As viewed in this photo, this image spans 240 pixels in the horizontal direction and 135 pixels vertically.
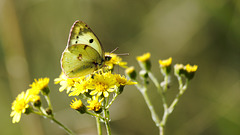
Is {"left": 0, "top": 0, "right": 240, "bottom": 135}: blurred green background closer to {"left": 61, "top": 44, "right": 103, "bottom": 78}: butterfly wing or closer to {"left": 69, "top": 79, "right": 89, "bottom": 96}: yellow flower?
{"left": 61, "top": 44, "right": 103, "bottom": 78}: butterfly wing

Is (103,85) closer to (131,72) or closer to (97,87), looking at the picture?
(97,87)

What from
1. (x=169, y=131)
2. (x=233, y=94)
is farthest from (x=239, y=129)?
(x=169, y=131)

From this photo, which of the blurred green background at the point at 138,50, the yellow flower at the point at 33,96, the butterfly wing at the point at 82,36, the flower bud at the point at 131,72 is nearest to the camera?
the butterfly wing at the point at 82,36

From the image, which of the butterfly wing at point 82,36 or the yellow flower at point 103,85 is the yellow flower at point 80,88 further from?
the butterfly wing at point 82,36

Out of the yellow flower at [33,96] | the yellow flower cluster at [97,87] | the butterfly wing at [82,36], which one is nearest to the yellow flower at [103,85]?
the yellow flower cluster at [97,87]

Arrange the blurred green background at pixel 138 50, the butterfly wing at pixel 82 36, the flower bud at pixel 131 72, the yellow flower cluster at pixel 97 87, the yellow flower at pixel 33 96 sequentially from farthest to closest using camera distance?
the blurred green background at pixel 138 50, the flower bud at pixel 131 72, the yellow flower at pixel 33 96, the butterfly wing at pixel 82 36, the yellow flower cluster at pixel 97 87

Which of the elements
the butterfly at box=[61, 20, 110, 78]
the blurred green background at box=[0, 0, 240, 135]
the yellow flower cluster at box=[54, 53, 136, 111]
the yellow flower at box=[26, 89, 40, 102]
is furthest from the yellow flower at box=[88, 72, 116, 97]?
the blurred green background at box=[0, 0, 240, 135]

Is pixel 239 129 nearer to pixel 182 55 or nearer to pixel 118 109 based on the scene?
pixel 182 55
